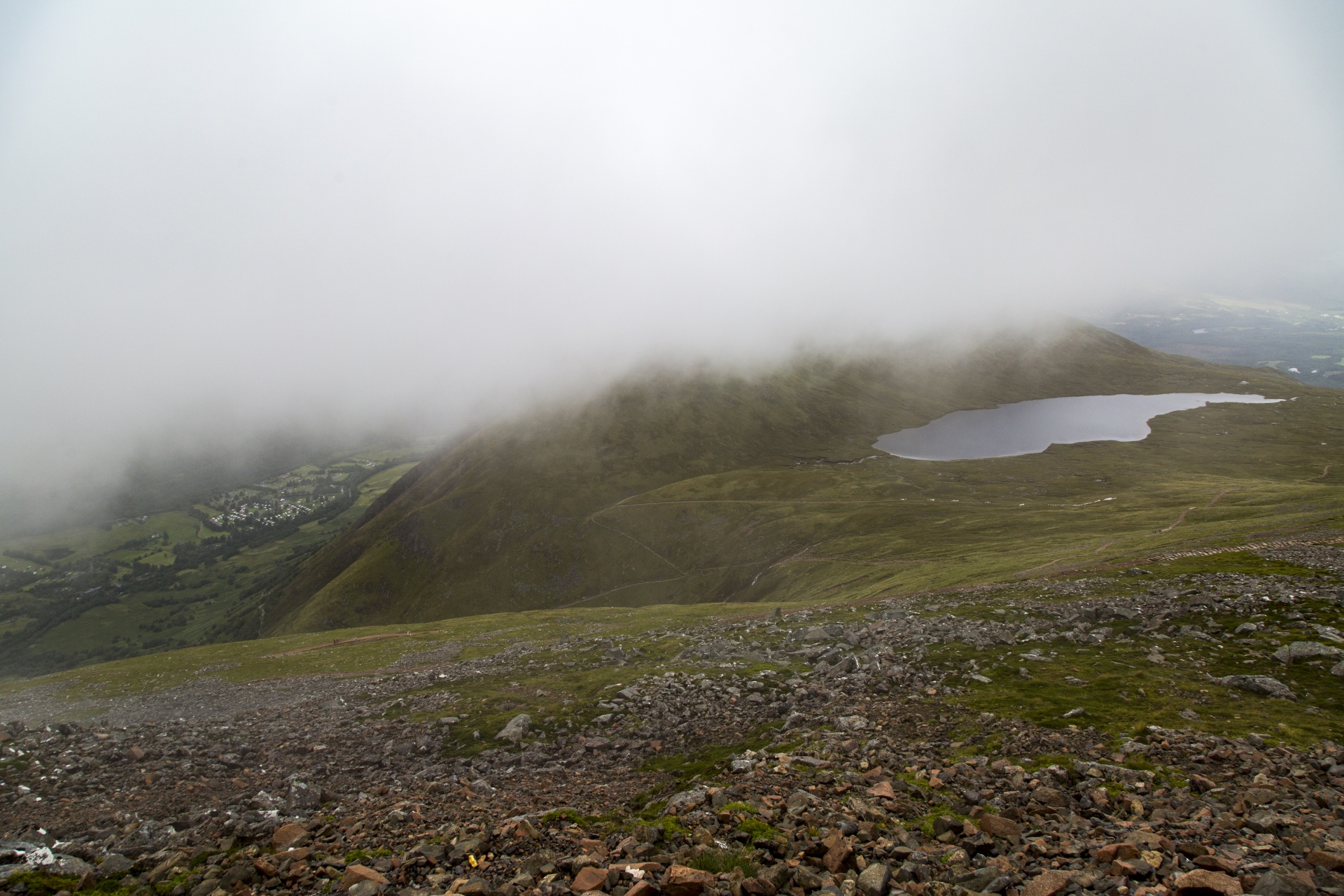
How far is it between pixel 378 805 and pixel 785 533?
115 meters

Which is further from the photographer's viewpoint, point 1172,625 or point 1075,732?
point 1172,625

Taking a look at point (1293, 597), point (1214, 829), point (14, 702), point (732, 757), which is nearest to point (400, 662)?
point (14, 702)

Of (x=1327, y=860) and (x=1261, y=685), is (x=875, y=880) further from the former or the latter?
(x=1261, y=685)

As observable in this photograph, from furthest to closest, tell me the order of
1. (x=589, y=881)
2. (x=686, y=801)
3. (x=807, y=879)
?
(x=686, y=801) < (x=589, y=881) < (x=807, y=879)

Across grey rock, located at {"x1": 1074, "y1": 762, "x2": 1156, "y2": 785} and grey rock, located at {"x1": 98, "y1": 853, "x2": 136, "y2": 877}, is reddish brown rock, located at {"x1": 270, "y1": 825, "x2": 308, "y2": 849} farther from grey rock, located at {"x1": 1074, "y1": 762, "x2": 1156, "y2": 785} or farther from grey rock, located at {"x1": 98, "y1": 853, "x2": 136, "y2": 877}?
grey rock, located at {"x1": 1074, "y1": 762, "x2": 1156, "y2": 785}

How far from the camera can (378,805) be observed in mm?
18344

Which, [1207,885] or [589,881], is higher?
[1207,885]

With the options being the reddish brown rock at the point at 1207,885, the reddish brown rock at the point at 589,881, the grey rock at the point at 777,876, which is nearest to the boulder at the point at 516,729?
the reddish brown rock at the point at 589,881

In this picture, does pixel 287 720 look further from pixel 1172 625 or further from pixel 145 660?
pixel 145 660

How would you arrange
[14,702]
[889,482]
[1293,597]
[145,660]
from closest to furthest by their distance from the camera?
[1293,597]
[14,702]
[145,660]
[889,482]

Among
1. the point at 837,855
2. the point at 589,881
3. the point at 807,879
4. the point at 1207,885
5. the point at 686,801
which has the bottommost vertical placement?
the point at 686,801

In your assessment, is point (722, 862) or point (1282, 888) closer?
point (1282, 888)

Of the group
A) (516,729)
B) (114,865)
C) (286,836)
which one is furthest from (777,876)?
(516,729)

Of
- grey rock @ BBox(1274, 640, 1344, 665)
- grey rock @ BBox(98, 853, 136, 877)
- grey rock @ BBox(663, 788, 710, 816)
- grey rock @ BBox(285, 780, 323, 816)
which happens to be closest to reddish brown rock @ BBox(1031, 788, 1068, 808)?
grey rock @ BBox(663, 788, 710, 816)
